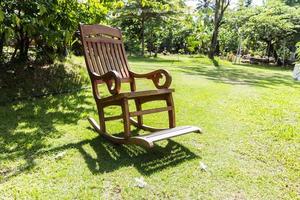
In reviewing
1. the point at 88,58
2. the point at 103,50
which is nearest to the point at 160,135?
the point at 88,58

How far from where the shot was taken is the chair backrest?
10.7 ft

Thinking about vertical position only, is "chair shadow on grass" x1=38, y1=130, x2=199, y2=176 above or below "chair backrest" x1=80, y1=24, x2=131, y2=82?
below

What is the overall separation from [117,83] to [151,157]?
0.74 metres

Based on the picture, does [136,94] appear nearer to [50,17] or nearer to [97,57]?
[97,57]

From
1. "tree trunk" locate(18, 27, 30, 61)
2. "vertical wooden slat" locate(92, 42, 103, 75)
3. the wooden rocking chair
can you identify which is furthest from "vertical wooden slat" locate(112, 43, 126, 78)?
"tree trunk" locate(18, 27, 30, 61)

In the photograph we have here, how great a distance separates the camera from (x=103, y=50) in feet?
11.3

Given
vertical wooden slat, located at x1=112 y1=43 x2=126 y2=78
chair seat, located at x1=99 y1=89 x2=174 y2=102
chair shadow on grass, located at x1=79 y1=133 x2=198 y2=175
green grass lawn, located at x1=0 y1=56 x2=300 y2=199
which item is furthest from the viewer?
vertical wooden slat, located at x1=112 y1=43 x2=126 y2=78

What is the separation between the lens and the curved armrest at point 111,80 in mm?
2773

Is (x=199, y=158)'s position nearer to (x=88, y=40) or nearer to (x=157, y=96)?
(x=157, y=96)

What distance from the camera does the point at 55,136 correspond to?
10.4ft

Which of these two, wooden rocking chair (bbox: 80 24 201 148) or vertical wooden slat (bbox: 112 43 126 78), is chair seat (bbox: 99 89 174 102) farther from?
vertical wooden slat (bbox: 112 43 126 78)

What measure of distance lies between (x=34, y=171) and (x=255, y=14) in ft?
64.0

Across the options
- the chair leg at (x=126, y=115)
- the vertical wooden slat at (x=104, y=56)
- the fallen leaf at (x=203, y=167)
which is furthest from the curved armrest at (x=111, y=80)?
the fallen leaf at (x=203, y=167)

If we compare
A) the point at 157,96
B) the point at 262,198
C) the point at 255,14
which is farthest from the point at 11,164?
the point at 255,14
